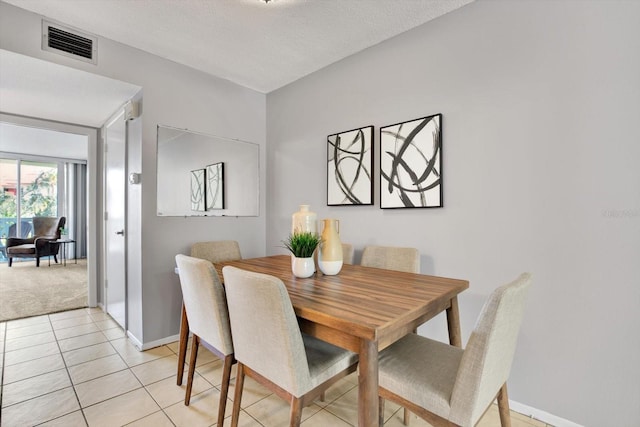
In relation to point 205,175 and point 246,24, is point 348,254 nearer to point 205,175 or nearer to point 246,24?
point 205,175

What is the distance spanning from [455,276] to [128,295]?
112 inches

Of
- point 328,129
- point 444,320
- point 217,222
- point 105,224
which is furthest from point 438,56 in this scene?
point 105,224

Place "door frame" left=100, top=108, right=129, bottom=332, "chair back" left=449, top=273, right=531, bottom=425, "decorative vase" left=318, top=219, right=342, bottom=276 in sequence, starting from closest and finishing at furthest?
"chair back" left=449, top=273, right=531, bottom=425 → "decorative vase" left=318, top=219, right=342, bottom=276 → "door frame" left=100, top=108, right=129, bottom=332

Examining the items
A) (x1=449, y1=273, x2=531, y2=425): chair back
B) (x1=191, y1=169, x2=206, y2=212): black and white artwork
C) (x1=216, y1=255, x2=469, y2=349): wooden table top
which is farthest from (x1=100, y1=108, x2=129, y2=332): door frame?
(x1=449, y1=273, x2=531, y2=425): chair back

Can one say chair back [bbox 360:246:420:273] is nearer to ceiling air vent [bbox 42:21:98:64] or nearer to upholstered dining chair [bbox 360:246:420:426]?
upholstered dining chair [bbox 360:246:420:426]

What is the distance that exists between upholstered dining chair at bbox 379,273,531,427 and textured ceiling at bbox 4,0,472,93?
1.90 m

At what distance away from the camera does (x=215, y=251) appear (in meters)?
2.64

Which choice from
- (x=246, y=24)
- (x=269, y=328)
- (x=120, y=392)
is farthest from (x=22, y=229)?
(x=269, y=328)

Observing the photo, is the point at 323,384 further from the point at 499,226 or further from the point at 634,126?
the point at 634,126

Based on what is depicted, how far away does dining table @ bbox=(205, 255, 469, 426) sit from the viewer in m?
1.03

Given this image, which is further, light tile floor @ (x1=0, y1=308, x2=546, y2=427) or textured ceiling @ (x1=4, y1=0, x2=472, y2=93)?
textured ceiling @ (x1=4, y1=0, x2=472, y2=93)

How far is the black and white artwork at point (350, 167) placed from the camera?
243 centimetres

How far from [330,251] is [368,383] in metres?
0.78

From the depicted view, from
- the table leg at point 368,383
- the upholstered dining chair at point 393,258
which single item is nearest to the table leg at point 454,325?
the upholstered dining chair at point 393,258
